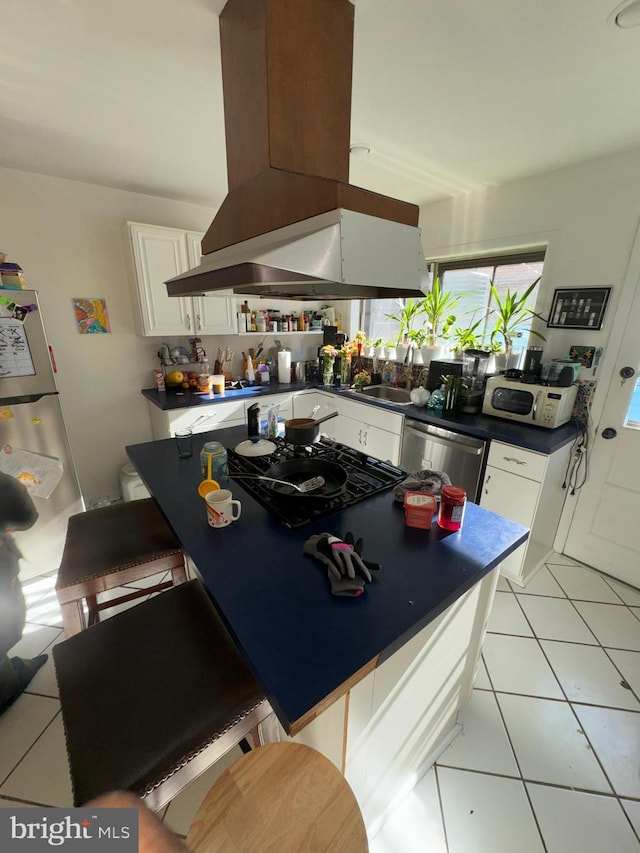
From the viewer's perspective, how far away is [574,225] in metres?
2.04

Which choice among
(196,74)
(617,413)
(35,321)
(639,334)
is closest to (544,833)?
(617,413)

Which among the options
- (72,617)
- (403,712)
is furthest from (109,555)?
(403,712)

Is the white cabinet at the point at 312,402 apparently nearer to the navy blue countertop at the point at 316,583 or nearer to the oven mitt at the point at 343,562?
the navy blue countertop at the point at 316,583

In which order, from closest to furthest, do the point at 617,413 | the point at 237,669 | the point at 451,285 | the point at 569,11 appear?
the point at 237,669, the point at 569,11, the point at 617,413, the point at 451,285

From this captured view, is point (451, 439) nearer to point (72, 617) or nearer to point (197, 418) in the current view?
point (197, 418)

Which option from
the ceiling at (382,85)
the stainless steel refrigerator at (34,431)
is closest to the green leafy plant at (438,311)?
the ceiling at (382,85)

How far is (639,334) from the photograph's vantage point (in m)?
1.88

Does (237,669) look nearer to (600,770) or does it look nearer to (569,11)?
(600,770)

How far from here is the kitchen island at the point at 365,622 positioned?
27.8 inches

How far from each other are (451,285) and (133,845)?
10.8ft

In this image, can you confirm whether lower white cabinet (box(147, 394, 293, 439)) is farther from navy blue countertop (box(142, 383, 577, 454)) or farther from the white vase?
the white vase

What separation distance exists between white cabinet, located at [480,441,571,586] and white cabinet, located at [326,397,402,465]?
71cm

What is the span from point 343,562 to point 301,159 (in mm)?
1168

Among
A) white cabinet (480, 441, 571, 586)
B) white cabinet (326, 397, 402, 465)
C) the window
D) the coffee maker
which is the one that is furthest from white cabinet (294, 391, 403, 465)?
the window
